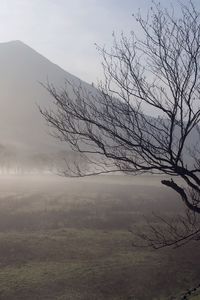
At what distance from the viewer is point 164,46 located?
11453 mm

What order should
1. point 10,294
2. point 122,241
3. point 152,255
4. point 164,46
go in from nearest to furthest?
point 164,46 → point 10,294 → point 152,255 → point 122,241

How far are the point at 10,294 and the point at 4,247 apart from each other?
42.5 ft

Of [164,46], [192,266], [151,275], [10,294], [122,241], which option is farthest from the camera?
[122,241]

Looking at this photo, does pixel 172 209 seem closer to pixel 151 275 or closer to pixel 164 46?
pixel 151 275

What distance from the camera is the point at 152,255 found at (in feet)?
136

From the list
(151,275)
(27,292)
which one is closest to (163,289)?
(151,275)

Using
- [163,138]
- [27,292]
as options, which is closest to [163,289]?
[27,292]

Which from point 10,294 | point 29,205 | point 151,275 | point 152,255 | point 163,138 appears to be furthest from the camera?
point 29,205

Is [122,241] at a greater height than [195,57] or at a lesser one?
lesser

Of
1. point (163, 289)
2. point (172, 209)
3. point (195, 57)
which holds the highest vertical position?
point (195, 57)

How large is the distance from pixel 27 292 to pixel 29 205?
41.5 meters

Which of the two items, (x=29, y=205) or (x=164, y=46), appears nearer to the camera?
(x=164, y=46)

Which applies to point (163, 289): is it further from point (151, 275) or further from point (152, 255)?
point (152, 255)

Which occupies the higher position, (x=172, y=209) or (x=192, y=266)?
(x=172, y=209)
